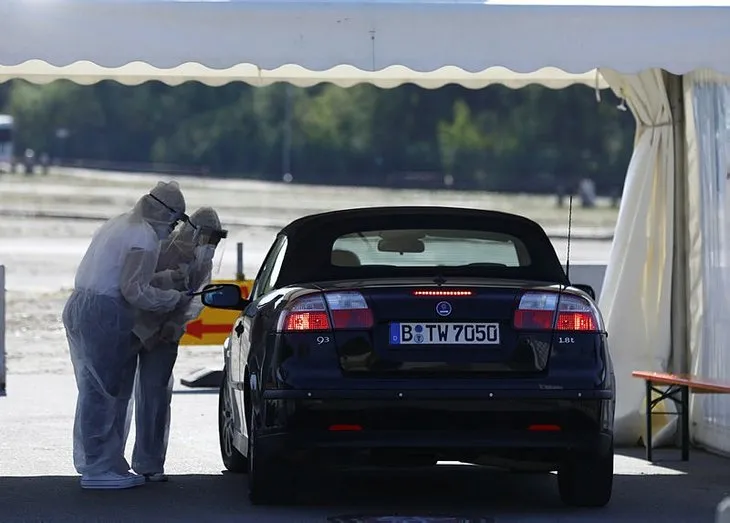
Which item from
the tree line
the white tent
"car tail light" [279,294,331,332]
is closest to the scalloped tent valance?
the white tent

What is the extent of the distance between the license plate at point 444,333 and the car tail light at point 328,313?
0.15 meters

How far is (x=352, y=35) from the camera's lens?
9.69m

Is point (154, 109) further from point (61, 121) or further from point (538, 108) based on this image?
point (538, 108)

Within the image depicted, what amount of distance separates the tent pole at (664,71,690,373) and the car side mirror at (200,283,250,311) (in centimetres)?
386

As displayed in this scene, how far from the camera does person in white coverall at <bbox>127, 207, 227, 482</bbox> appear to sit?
9906 millimetres

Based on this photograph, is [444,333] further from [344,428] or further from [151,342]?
[151,342]

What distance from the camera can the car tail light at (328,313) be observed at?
815 cm

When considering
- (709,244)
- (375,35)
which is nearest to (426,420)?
(375,35)

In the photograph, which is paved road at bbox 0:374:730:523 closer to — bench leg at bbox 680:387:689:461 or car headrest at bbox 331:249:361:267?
bench leg at bbox 680:387:689:461

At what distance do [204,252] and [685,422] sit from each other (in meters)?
3.39

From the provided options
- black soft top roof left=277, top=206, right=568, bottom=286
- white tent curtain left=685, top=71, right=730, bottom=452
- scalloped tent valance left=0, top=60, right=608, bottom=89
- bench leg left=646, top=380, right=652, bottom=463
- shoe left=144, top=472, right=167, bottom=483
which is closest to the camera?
black soft top roof left=277, top=206, right=568, bottom=286

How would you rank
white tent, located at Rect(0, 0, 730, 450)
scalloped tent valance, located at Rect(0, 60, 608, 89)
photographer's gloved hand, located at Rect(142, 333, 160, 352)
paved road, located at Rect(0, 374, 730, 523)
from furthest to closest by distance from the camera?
scalloped tent valance, located at Rect(0, 60, 608, 89) < photographer's gloved hand, located at Rect(142, 333, 160, 352) < white tent, located at Rect(0, 0, 730, 450) < paved road, located at Rect(0, 374, 730, 523)

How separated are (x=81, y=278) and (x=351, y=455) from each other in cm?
225

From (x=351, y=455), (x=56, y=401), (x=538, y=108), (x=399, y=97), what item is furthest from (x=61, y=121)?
(x=351, y=455)
